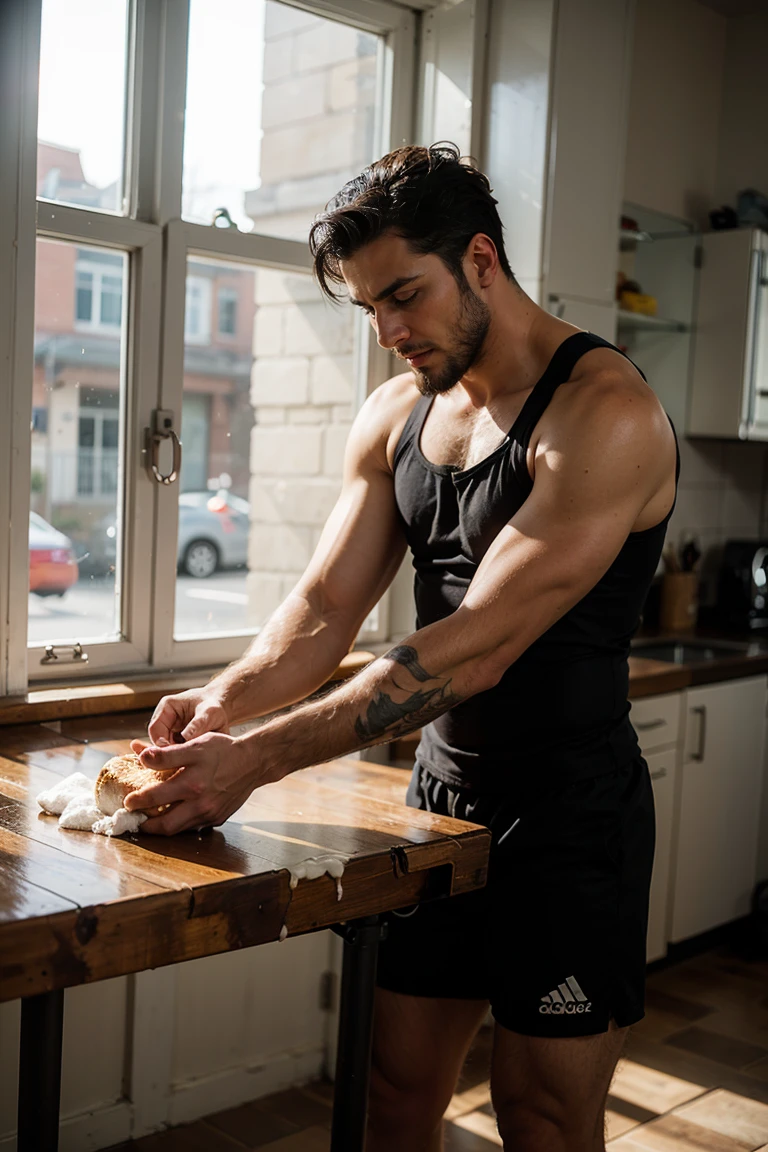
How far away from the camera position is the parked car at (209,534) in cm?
280

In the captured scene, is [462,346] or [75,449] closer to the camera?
[462,346]

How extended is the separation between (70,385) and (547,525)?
1.37 metres

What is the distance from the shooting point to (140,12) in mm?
2531

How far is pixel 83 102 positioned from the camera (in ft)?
8.16

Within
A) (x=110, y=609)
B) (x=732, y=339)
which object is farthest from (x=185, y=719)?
(x=732, y=339)

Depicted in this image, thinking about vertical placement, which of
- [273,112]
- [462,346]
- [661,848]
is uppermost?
A: [273,112]

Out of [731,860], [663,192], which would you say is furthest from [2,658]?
[663,192]

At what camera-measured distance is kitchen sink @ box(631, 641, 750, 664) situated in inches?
147

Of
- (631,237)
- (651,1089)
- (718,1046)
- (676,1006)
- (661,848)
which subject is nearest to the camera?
(651,1089)

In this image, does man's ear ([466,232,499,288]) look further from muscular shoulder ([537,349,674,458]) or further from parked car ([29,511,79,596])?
parked car ([29,511,79,596])

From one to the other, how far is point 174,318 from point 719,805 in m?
2.11

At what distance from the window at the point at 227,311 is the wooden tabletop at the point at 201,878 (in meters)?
1.37

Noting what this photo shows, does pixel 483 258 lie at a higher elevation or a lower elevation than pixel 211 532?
higher

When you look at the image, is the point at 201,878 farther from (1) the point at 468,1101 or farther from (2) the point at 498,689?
(1) the point at 468,1101
